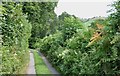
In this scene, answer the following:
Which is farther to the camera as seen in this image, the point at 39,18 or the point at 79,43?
the point at 39,18

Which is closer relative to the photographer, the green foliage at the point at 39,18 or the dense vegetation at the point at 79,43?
the dense vegetation at the point at 79,43

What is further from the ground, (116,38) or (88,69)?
(116,38)

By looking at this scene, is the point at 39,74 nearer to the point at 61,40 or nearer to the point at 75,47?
the point at 61,40

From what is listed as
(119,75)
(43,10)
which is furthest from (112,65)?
(43,10)

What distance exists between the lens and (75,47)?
1069 centimetres

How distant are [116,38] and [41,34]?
43119 mm

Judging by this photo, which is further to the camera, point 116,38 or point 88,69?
point 88,69

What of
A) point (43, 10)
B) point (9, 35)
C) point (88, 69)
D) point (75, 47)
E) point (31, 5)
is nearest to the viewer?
point (88, 69)

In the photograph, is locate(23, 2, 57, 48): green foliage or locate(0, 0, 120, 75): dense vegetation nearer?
locate(0, 0, 120, 75): dense vegetation

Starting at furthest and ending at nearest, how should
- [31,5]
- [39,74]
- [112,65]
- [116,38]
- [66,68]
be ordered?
[31,5] → [39,74] → [66,68] → [112,65] → [116,38]

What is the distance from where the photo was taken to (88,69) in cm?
732

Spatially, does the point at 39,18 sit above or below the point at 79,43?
below

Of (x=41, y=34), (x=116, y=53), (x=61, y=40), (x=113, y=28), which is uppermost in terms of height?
(x=113, y=28)

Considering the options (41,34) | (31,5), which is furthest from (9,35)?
(41,34)
